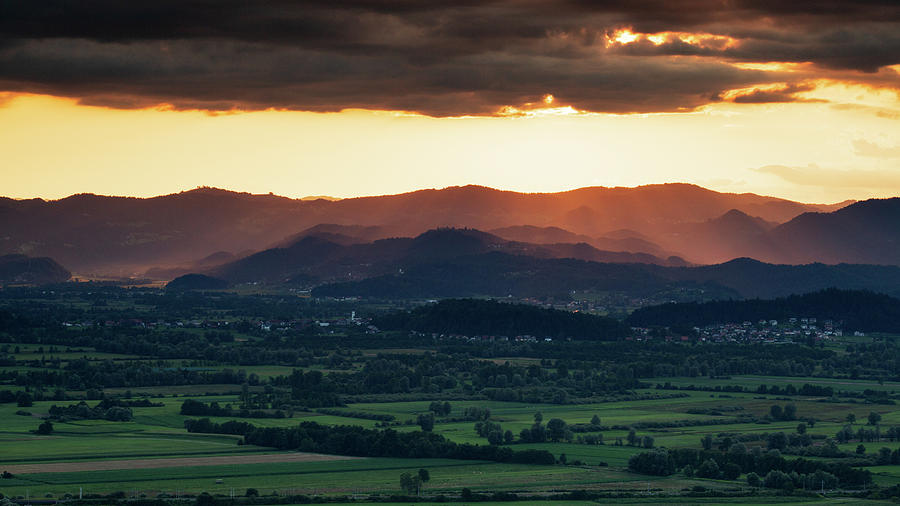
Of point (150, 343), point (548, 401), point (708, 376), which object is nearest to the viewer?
point (548, 401)

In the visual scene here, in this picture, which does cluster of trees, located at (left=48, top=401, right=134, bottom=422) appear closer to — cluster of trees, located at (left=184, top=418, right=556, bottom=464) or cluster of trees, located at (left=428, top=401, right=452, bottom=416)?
cluster of trees, located at (left=184, top=418, right=556, bottom=464)

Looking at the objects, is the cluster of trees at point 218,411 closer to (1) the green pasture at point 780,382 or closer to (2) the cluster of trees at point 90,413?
(2) the cluster of trees at point 90,413

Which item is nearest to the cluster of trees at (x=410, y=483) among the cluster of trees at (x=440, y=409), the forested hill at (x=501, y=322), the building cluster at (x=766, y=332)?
the cluster of trees at (x=440, y=409)

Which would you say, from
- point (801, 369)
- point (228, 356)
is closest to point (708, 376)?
point (801, 369)

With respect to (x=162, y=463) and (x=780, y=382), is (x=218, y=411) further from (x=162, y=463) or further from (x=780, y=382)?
(x=780, y=382)

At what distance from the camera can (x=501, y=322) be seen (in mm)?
186000

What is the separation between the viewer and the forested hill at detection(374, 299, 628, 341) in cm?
18025

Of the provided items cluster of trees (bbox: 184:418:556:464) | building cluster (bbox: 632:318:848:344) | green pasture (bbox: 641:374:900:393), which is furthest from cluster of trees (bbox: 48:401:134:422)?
building cluster (bbox: 632:318:848:344)

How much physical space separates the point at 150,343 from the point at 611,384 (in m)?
54.3

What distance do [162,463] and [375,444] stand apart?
44.5 ft

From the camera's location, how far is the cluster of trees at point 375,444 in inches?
3412

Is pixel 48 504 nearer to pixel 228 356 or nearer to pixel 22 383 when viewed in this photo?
pixel 22 383

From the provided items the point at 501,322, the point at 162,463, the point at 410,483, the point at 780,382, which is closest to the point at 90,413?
the point at 162,463

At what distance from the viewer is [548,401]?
11881cm
